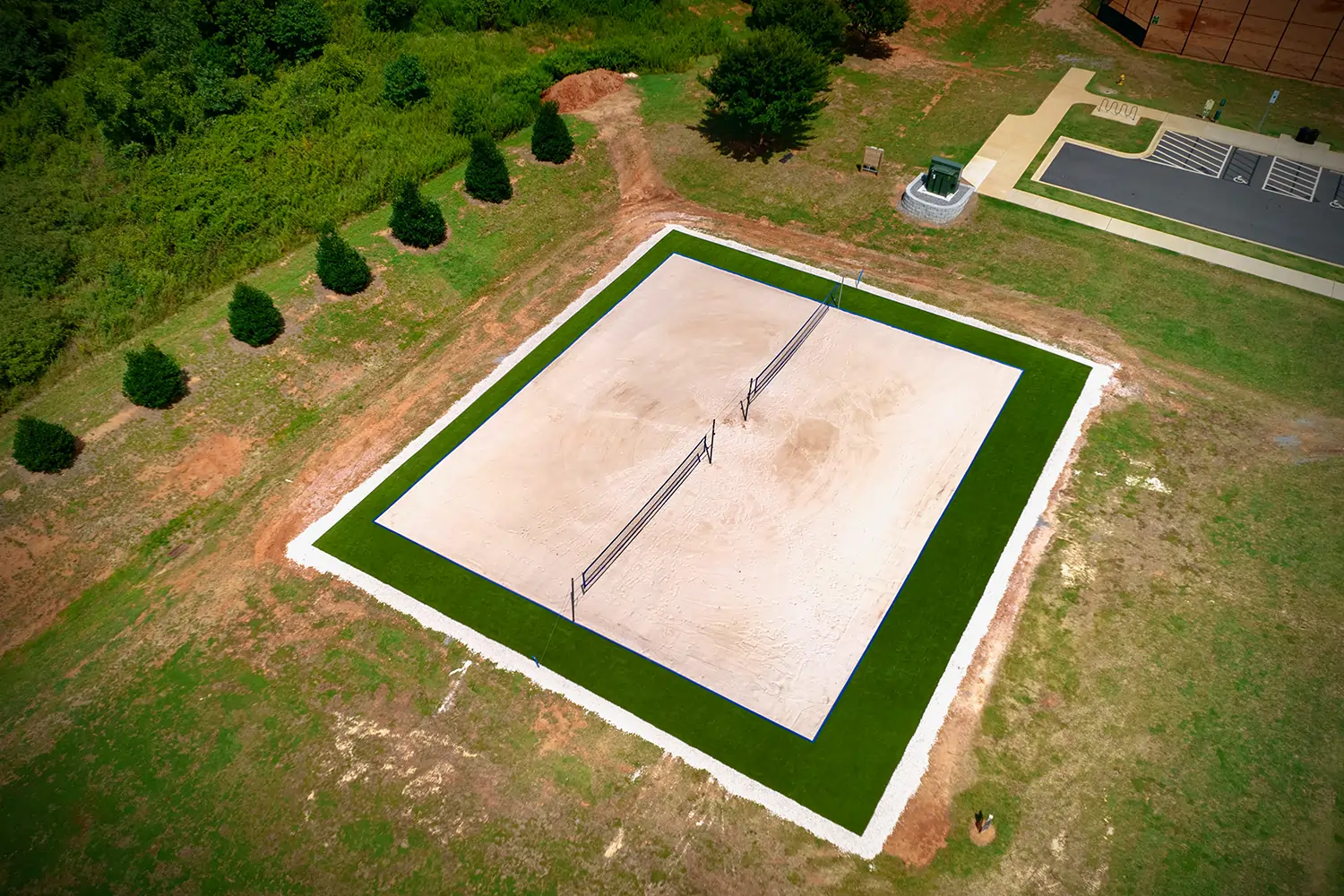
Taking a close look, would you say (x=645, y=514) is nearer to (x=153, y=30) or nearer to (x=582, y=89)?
(x=582, y=89)

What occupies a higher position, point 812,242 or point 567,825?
point 812,242

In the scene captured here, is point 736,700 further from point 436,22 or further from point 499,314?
point 436,22

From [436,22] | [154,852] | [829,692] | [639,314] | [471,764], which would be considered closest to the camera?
[154,852]

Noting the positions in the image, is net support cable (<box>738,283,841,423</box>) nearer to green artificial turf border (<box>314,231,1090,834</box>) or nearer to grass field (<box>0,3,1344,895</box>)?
grass field (<box>0,3,1344,895</box>)

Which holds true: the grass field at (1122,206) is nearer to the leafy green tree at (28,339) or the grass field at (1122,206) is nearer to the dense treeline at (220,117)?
the dense treeline at (220,117)

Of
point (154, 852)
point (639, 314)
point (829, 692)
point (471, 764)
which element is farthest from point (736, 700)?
point (639, 314)

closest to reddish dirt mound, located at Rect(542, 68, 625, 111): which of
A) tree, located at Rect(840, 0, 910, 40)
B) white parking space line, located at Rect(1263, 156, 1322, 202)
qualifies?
tree, located at Rect(840, 0, 910, 40)

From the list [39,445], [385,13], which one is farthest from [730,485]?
[385,13]
